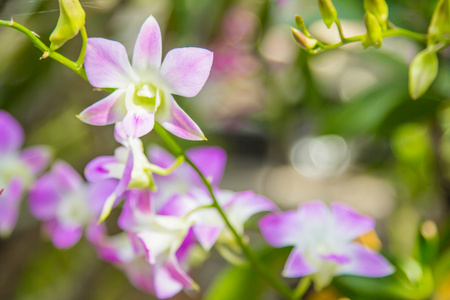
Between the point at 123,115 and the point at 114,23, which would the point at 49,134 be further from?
the point at 123,115

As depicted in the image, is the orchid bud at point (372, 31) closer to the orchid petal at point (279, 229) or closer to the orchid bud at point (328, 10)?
the orchid bud at point (328, 10)

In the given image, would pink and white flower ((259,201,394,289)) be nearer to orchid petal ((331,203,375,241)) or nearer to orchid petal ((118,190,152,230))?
orchid petal ((331,203,375,241))

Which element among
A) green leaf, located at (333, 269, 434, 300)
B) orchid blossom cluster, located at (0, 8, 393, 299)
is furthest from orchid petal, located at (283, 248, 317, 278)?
green leaf, located at (333, 269, 434, 300)

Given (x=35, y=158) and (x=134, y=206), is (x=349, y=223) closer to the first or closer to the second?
(x=134, y=206)

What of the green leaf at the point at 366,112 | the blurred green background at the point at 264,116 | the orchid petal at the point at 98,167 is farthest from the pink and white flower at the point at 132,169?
the green leaf at the point at 366,112

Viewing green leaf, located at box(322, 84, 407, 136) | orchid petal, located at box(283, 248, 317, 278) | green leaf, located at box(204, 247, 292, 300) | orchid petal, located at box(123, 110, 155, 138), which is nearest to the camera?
orchid petal, located at box(123, 110, 155, 138)

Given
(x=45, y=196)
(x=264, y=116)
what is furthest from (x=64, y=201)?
(x=264, y=116)
